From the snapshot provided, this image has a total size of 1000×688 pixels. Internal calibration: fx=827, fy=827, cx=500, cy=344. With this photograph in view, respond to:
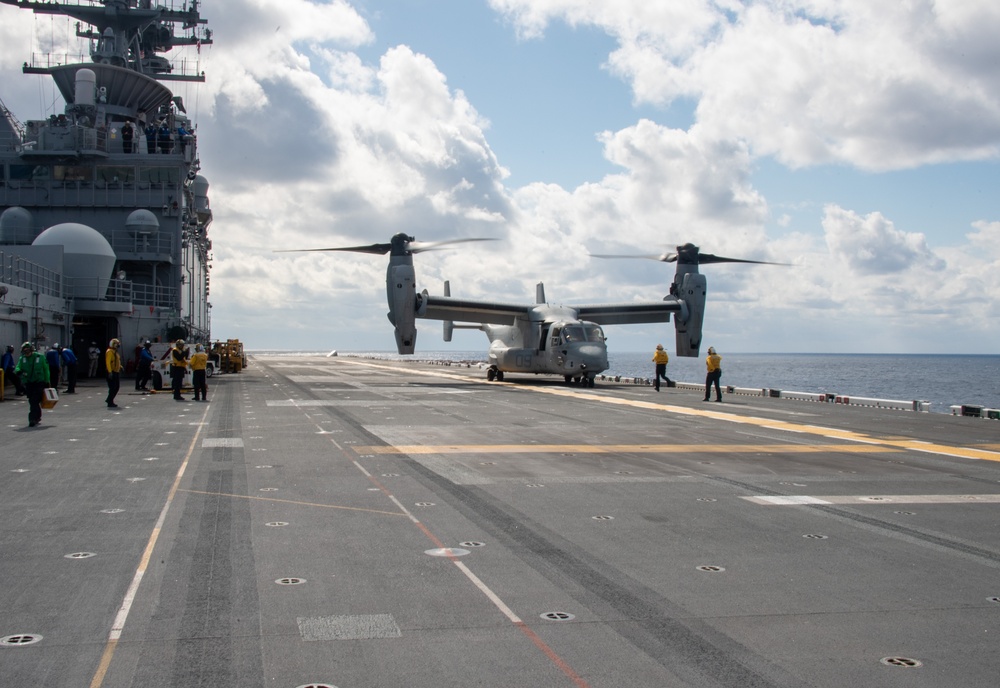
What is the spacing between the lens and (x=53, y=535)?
7793 millimetres

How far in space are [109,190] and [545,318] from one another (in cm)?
2507

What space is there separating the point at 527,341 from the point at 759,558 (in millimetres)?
30527

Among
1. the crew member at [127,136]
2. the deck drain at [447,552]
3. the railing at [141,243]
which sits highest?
the crew member at [127,136]

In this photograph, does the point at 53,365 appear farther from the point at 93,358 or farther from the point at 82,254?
the point at 82,254

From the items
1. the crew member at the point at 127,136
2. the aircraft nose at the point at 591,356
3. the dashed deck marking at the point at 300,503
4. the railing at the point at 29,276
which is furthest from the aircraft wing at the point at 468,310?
the dashed deck marking at the point at 300,503

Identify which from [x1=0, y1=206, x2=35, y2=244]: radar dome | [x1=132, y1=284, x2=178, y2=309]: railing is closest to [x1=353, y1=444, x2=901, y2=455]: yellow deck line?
[x1=132, y1=284, x2=178, y2=309]: railing

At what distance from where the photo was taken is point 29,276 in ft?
104

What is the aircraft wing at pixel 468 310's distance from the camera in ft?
121

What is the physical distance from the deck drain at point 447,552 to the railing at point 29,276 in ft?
87.0

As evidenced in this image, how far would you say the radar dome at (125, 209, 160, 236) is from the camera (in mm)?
42781

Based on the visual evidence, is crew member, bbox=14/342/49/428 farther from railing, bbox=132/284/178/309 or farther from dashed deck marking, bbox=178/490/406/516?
railing, bbox=132/284/178/309

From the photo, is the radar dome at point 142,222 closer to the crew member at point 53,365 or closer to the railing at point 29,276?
the railing at point 29,276

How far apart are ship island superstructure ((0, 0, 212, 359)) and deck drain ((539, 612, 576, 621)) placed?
31985 mm

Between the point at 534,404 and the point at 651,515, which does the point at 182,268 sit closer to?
the point at 534,404
